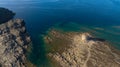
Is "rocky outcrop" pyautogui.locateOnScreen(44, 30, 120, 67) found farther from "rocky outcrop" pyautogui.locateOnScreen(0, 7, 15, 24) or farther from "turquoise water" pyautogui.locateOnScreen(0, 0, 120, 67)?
"rocky outcrop" pyautogui.locateOnScreen(0, 7, 15, 24)

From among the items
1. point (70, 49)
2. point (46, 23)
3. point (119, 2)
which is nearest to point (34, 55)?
point (70, 49)

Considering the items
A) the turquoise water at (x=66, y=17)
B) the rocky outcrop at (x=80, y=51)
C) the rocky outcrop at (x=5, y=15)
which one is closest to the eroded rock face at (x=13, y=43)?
the turquoise water at (x=66, y=17)

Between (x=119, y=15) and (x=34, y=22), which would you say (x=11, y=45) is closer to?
(x=34, y=22)

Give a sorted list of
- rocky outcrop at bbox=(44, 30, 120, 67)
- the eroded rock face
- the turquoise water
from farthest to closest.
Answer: the turquoise water
rocky outcrop at bbox=(44, 30, 120, 67)
the eroded rock face

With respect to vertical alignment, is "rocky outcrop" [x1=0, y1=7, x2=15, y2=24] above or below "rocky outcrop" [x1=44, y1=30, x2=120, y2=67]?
above

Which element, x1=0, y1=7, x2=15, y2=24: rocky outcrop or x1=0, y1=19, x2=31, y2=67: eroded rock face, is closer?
x1=0, y1=19, x2=31, y2=67: eroded rock face

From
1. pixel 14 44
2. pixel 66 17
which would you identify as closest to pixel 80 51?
pixel 14 44

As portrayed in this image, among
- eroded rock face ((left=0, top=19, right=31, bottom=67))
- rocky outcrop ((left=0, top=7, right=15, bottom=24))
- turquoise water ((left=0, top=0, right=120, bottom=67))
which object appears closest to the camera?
eroded rock face ((left=0, top=19, right=31, bottom=67))

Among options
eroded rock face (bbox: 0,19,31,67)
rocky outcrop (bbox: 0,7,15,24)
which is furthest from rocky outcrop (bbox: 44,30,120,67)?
rocky outcrop (bbox: 0,7,15,24)
